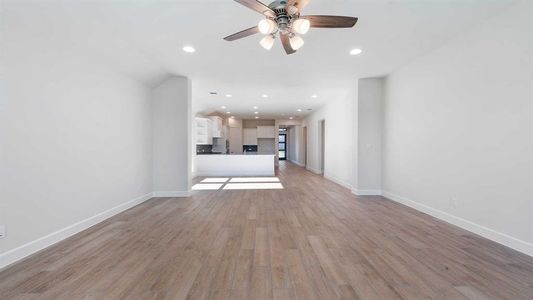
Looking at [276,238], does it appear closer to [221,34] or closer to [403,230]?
[403,230]

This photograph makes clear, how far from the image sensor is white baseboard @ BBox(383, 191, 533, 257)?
7.64 ft

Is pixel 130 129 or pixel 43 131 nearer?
pixel 43 131

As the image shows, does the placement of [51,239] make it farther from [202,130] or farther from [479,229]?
[202,130]

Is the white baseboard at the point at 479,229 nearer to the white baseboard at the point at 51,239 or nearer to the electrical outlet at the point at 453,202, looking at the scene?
the electrical outlet at the point at 453,202

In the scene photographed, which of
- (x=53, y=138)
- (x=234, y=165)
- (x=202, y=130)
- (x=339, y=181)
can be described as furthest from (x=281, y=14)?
(x=202, y=130)

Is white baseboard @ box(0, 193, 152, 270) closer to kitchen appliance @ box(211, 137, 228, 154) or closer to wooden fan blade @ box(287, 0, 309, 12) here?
wooden fan blade @ box(287, 0, 309, 12)

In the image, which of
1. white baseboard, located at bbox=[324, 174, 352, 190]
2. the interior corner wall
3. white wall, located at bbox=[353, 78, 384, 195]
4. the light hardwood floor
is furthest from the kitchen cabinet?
white wall, located at bbox=[353, 78, 384, 195]

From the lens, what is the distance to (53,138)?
2633 millimetres

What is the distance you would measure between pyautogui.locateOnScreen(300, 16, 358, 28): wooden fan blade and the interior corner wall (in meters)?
3.52

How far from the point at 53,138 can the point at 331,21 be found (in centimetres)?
337

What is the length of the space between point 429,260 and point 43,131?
4318 millimetres

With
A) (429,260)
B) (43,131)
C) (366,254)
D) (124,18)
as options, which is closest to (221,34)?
(124,18)

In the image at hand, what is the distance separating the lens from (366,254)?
2.31m

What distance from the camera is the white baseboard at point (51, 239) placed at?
7.03 ft
